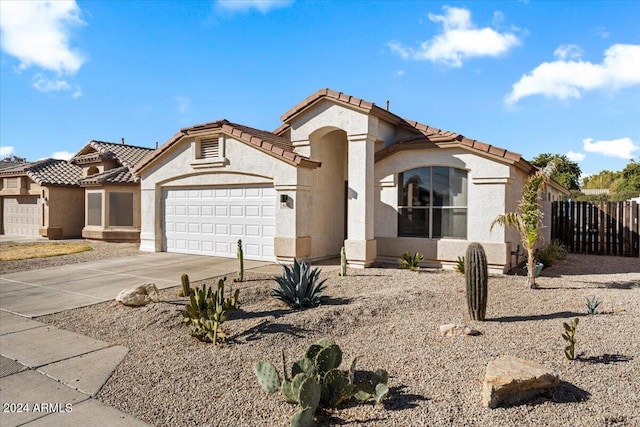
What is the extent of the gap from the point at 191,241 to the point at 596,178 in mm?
74571

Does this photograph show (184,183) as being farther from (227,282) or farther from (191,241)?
(227,282)

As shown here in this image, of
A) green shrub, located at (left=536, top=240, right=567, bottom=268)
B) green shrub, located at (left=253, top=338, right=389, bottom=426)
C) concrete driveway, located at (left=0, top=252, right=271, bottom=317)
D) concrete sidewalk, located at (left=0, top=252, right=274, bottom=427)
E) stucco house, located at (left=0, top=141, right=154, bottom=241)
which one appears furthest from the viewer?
stucco house, located at (left=0, top=141, right=154, bottom=241)

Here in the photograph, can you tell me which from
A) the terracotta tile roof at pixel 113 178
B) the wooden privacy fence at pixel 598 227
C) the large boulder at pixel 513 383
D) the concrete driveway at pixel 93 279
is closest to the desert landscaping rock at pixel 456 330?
the large boulder at pixel 513 383

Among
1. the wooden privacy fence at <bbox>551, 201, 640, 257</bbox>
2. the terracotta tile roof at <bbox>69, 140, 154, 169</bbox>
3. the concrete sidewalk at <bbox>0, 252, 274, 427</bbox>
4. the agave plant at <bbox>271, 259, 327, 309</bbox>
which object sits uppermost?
the terracotta tile roof at <bbox>69, 140, 154, 169</bbox>

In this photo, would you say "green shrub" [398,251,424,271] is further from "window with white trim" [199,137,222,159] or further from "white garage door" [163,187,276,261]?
"window with white trim" [199,137,222,159]

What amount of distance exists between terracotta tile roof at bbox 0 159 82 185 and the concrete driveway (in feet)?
38.4

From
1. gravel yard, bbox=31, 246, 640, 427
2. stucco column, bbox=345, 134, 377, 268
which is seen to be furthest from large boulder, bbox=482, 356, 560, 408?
stucco column, bbox=345, 134, 377, 268

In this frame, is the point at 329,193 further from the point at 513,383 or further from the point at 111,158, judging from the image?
the point at 111,158

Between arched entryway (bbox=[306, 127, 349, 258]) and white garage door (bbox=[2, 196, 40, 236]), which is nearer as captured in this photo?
arched entryway (bbox=[306, 127, 349, 258])

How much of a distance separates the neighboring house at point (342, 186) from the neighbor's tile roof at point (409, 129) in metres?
0.03

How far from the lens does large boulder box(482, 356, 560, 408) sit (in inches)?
168

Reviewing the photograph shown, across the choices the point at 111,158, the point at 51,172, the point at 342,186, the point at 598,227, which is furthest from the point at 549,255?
the point at 51,172

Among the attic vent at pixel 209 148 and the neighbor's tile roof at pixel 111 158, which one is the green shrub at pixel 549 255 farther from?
the neighbor's tile roof at pixel 111 158

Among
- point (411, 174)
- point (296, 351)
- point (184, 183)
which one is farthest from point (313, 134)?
point (296, 351)
